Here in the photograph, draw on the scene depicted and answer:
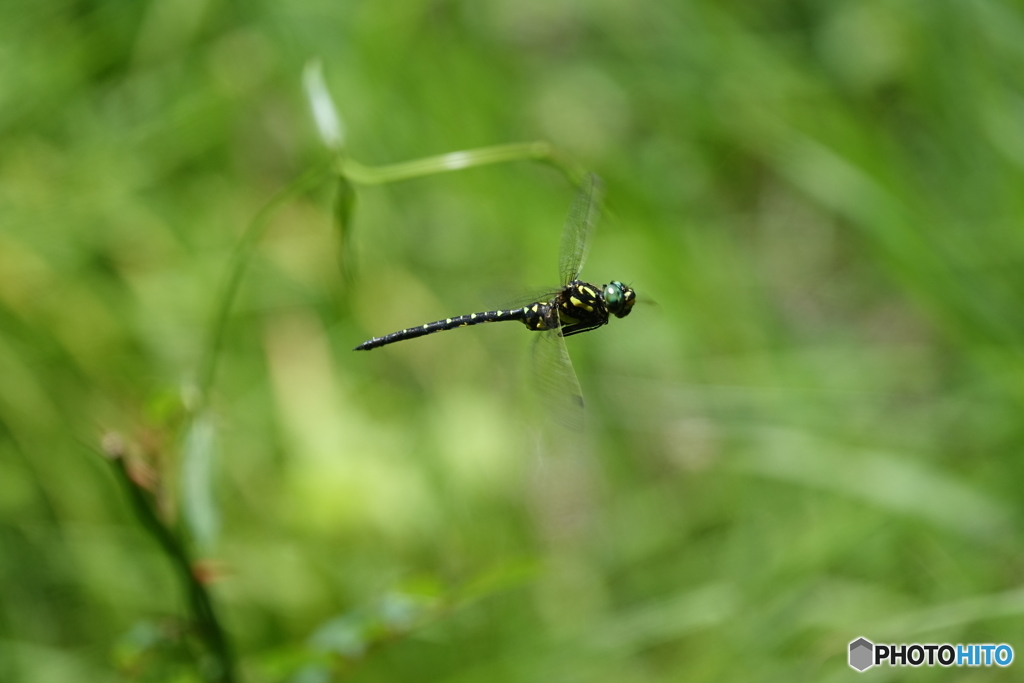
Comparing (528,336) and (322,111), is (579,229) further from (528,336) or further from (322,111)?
(528,336)

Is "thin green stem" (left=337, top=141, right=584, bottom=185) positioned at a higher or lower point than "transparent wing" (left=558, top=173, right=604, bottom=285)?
lower

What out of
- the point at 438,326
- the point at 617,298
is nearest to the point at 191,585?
the point at 438,326

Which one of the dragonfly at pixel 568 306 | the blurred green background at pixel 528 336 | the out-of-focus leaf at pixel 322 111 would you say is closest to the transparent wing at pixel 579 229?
the dragonfly at pixel 568 306

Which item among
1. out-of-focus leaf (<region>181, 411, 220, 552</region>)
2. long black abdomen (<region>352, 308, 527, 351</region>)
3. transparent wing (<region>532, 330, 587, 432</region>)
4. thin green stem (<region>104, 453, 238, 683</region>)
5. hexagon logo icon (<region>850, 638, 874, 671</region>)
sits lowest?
thin green stem (<region>104, 453, 238, 683</region>)

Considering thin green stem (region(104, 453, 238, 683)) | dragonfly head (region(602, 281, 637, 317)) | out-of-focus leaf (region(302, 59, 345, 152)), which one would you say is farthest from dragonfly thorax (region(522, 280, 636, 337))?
thin green stem (region(104, 453, 238, 683))

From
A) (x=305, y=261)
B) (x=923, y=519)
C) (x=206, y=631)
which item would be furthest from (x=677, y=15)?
(x=206, y=631)

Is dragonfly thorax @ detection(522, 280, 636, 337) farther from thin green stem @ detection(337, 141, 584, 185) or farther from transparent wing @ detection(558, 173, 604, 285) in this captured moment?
thin green stem @ detection(337, 141, 584, 185)
